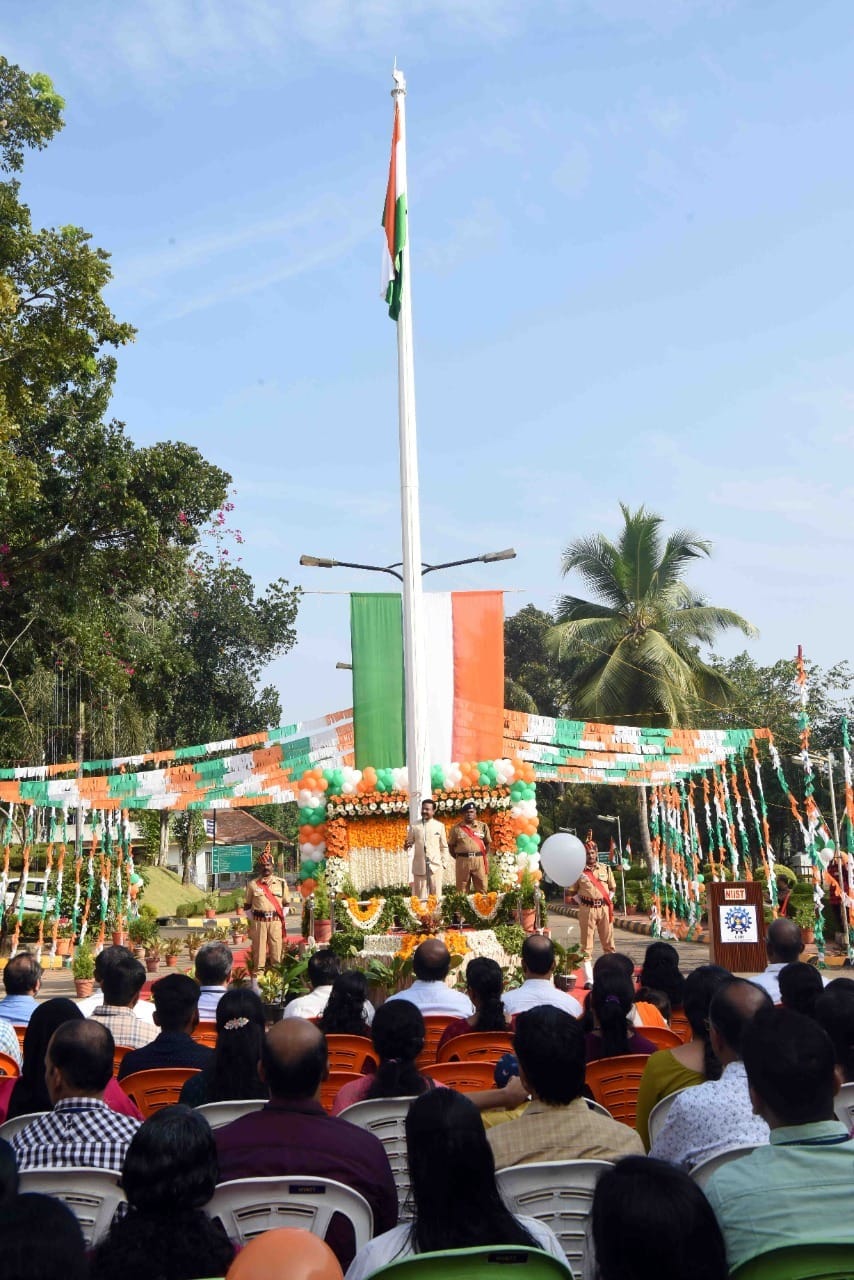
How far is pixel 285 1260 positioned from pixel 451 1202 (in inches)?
22.9

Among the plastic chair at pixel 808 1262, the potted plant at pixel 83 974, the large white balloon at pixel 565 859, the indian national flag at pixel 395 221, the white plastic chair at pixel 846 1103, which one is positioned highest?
the indian national flag at pixel 395 221

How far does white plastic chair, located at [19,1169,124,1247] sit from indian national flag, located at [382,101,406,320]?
681 inches

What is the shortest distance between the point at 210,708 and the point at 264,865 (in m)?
26.2

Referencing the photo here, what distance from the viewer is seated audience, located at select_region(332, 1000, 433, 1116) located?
4723 millimetres

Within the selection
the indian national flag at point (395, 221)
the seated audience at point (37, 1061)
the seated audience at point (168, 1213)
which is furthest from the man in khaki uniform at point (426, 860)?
the seated audience at point (168, 1213)

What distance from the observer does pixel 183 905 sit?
42.1 metres

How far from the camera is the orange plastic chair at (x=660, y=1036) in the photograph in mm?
6078

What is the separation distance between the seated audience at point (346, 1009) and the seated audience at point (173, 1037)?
32.3 inches

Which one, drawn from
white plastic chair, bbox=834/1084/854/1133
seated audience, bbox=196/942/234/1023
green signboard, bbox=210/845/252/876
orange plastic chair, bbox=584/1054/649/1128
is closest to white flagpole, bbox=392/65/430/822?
seated audience, bbox=196/942/234/1023

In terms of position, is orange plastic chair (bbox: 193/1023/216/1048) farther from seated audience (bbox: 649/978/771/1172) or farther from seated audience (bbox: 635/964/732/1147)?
seated audience (bbox: 649/978/771/1172)

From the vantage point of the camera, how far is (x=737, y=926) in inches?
506

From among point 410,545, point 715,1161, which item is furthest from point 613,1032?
point 410,545

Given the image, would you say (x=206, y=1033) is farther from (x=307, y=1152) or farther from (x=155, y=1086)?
(x=307, y=1152)

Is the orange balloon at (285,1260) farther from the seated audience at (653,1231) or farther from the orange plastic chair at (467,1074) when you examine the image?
the orange plastic chair at (467,1074)
